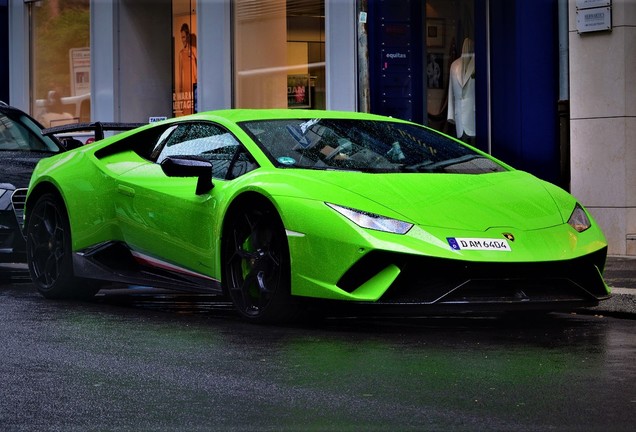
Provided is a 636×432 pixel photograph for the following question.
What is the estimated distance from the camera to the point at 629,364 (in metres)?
7.64

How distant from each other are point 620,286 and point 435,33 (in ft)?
25.8

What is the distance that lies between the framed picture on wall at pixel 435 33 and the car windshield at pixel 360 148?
8.71m

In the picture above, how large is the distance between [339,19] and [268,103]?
2.33 meters

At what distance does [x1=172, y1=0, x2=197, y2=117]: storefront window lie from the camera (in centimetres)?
2305

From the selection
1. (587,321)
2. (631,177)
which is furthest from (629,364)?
(631,177)

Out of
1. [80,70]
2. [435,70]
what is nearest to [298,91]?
[435,70]

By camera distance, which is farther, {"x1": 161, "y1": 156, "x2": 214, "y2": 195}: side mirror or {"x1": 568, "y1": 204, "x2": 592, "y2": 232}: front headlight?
{"x1": 161, "y1": 156, "x2": 214, "y2": 195}: side mirror

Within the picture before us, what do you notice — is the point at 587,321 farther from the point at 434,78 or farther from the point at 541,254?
the point at 434,78

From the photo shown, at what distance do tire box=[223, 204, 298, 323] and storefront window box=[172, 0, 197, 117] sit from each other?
13.5 meters

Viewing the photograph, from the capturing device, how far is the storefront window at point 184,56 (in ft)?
75.6

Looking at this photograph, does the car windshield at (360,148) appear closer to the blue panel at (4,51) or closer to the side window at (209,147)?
the side window at (209,147)

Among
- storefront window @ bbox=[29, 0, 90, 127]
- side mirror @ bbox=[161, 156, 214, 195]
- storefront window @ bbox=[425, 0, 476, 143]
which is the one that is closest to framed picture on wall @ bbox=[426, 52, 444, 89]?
storefront window @ bbox=[425, 0, 476, 143]

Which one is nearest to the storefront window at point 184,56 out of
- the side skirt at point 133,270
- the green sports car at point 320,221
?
the side skirt at point 133,270

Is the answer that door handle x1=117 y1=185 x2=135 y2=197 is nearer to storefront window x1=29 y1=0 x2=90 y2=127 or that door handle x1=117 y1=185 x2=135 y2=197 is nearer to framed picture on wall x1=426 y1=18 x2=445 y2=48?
framed picture on wall x1=426 y1=18 x2=445 y2=48
